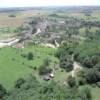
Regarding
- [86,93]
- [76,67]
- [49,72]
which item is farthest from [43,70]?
[86,93]

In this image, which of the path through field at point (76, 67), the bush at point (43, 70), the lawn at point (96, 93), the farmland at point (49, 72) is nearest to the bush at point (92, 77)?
the farmland at point (49, 72)

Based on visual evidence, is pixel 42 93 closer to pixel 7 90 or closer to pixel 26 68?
pixel 7 90

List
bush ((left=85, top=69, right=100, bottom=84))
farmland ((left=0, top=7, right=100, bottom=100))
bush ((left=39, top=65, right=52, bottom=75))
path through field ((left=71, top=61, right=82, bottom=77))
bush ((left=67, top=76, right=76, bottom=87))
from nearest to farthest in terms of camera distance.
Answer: farmland ((left=0, top=7, right=100, bottom=100))
bush ((left=67, top=76, right=76, bottom=87))
bush ((left=85, top=69, right=100, bottom=84))
bush ((left=39, top=65, right=52, bottom=75))
path through field ((left=71, top=61, right=82, bottom=77))

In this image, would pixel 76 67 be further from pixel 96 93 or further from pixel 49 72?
pixel 96 93

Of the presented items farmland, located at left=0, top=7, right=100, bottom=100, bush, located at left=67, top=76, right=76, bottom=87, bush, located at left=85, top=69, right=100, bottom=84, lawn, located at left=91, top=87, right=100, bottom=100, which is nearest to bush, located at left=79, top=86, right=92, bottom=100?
farmland, located at left=0, top=7, right=100, bottom=100

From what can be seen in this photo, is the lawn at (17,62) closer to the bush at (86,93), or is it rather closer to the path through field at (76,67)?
the path through field at (76,67)

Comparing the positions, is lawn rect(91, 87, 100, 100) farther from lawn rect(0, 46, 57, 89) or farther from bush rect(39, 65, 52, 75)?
lawn rect(0, 46, 57, 89)

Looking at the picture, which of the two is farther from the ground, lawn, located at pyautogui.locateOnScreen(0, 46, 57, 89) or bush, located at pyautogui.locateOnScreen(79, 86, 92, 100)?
bush, located at pyautogui.locateOnScreen(79, 86, 92, 100)

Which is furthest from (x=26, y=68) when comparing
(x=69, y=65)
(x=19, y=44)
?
(x=19, y=44)
